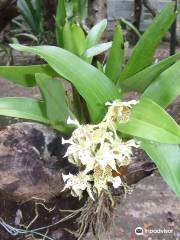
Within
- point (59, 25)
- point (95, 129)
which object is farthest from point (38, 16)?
point (95, 129)

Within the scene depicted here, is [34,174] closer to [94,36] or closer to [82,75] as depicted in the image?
[82,75]

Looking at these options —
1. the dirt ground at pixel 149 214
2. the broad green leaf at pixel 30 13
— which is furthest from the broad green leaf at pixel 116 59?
the broad green leaf at pixel 30 13

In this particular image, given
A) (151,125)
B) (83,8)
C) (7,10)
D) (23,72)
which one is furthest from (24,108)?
(83,8)

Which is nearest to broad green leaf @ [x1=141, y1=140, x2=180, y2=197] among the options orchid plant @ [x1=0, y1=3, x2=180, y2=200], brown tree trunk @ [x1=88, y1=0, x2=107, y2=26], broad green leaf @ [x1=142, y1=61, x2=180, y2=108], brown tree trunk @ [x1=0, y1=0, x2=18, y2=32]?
orchid plant @ [x1=0, y1=3, x2=180, y2=200]

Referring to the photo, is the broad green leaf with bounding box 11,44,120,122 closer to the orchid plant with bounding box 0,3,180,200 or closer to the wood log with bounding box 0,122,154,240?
the orchid plant with bounding box 0,3,180,200

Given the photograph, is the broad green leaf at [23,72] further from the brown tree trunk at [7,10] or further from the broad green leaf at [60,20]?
the brown tree trunk at [7,10]

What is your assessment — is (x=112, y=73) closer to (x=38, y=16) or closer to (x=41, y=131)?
(x=41, y=131)
